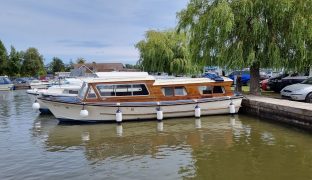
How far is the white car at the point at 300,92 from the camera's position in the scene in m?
18.6

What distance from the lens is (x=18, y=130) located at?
53.4 ft

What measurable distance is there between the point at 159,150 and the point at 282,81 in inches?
660

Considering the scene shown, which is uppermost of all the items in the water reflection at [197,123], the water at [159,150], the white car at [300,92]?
the white car at [300,92]

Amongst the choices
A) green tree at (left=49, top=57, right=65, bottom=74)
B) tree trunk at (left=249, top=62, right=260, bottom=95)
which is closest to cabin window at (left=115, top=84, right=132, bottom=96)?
tree trunk at (left=249, top=62, right=260, bottom=95)

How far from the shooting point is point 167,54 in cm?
3800

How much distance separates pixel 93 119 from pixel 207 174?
29.8ft

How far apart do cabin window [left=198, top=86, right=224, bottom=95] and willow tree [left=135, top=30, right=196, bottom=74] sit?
18551mm

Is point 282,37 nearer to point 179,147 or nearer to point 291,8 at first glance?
point 291,8

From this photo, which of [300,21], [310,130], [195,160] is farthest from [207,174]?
[300,21]

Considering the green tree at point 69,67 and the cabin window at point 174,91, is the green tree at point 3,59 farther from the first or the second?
the cabin window at point 174,91

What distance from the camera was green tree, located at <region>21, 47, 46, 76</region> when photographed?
3246 inches

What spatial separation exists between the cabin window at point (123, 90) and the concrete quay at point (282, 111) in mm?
5270

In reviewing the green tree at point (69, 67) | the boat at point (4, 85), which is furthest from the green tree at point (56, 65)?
the boat at point (4, 85)

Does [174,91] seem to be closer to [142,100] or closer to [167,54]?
[142,100]
